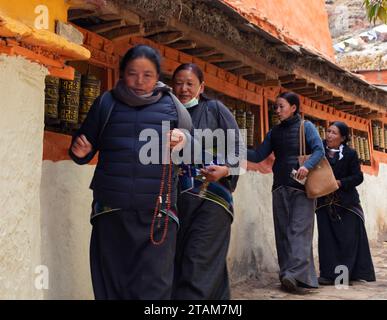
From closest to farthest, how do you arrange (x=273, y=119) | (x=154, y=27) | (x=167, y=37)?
(x=154, y=27) → (x=167, y=37) → (x=273, y=119)

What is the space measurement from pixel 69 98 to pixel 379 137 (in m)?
8.74

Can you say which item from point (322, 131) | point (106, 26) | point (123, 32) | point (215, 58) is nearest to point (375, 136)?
point (322, 131)

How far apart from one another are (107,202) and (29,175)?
47cm

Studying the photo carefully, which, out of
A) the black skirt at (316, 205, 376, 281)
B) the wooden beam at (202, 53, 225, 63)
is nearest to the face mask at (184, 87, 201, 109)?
the wooden beam at (202, 53, 225, 63)

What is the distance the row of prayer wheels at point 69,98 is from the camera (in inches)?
152

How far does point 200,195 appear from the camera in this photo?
370 centimetres

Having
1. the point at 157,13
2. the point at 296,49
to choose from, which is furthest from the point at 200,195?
the point at 296,49

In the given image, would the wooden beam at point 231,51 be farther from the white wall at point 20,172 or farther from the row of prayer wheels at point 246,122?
the white wall at point 20,172

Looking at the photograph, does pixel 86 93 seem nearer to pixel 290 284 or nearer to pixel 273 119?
pixel 290 284

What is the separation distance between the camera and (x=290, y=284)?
18.2 feet

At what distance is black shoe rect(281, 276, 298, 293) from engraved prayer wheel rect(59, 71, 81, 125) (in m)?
2.63

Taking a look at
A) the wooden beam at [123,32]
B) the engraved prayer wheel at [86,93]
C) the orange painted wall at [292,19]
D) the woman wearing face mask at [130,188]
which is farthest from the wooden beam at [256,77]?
the woman wearing face mask at [130,188]

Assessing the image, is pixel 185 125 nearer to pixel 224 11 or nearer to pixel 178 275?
pixel 178 275

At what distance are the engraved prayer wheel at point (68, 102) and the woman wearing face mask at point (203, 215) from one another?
73 cm
